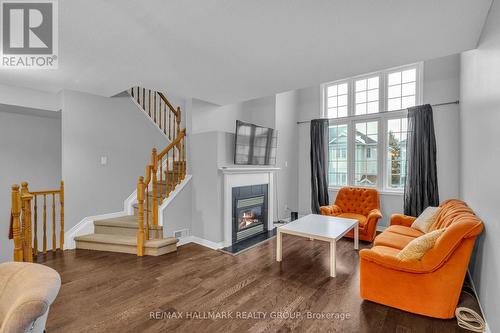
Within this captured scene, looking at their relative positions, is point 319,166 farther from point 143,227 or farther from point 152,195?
point 143,227

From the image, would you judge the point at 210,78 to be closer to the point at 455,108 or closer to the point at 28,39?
the point at 28,39

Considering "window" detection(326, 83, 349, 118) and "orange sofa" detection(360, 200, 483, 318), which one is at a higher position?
"window" detection(326, 83, 349, 118)

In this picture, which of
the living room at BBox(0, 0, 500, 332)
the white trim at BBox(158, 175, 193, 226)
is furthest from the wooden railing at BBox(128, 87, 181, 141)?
the white trim at BBox(158, 175, 193, 226)

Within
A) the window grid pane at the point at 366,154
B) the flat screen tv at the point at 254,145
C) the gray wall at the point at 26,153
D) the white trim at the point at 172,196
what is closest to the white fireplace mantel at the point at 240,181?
the flat screen tv at the point at 254,145

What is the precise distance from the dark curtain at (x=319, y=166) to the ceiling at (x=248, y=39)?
217 centimetres

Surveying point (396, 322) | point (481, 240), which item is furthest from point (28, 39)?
point (481, 240)

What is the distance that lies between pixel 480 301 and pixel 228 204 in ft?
9.75

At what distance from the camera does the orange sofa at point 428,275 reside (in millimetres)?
1878

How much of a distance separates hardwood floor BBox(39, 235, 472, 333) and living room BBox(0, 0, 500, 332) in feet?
0.08

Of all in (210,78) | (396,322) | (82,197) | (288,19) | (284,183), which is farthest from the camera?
(284,183)

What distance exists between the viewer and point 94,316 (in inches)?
79.4

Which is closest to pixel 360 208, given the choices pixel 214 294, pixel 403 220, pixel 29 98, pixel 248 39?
pixel 403 220

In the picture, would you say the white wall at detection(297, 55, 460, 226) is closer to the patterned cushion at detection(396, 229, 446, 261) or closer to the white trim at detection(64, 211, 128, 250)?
the patterned cushion at detection(396, 229, 446, 261)

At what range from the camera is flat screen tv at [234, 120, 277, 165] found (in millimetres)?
3945
